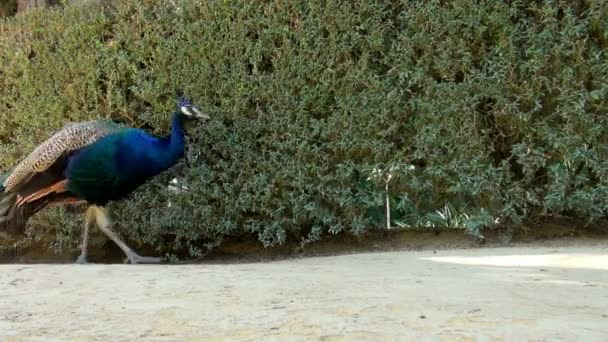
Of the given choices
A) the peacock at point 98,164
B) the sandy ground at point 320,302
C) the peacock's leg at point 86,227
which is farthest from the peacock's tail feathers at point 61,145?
the sandy ground at point 320,302

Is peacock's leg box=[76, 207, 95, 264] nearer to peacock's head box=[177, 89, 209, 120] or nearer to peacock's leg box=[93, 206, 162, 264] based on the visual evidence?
peacock's leg box=[93, 206, 162, 264]

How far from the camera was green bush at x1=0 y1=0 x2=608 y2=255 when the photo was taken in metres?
5.77

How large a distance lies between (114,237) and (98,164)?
2.63ft

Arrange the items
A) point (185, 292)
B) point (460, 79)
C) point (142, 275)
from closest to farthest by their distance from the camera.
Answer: point (185, 292) < point (142, 275) < point (460, 79)

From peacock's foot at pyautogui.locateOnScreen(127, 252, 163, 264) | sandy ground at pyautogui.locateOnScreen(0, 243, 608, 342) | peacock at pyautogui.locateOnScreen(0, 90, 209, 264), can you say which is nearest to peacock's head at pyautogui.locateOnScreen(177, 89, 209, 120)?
peacock at pyautogui.locateOnScreen(0, 90, 209, 264)

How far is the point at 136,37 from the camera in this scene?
23.5 feet

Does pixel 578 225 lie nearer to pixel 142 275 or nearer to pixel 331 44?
pixel 331 44

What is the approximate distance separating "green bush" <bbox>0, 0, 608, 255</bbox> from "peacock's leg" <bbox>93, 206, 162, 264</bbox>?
10.0 inches

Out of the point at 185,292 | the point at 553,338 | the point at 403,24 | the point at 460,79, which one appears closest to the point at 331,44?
the point at 403,24

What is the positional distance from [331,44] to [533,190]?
208cm

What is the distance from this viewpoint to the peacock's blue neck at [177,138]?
6484mm

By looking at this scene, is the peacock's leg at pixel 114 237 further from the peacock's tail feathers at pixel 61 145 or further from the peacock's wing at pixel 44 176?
Answer: the peacock's tail feathers at pixel 61 145

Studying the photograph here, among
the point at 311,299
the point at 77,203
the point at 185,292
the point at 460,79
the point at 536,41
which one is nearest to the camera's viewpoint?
the point at 311,299

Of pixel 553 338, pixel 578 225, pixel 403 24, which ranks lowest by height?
pixel 553 338
